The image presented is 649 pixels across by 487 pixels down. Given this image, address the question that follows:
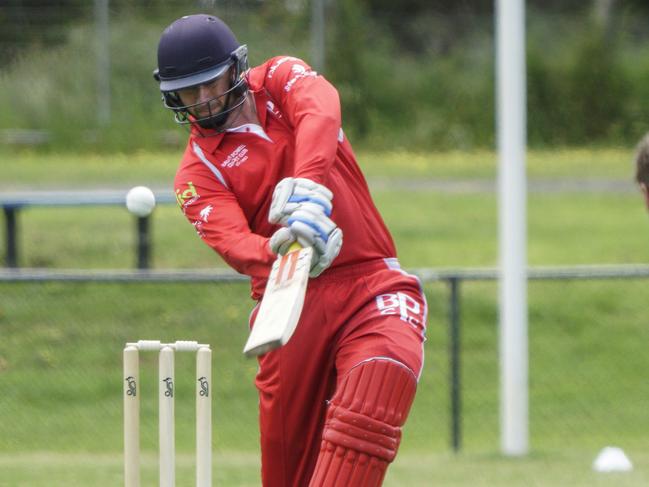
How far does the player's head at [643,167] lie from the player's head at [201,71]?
115 centimetres

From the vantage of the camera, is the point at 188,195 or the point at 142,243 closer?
the point at 188,195

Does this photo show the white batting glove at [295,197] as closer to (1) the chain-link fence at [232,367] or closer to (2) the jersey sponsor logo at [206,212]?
(2) the jersey sponsor logo at [206,212]

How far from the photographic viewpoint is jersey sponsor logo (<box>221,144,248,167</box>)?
3.87 m

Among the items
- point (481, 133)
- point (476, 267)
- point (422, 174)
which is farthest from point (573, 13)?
point (476, 267)

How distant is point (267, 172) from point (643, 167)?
3.53 ft

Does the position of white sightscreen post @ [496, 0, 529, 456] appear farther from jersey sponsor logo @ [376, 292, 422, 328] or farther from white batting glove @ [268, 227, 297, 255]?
white batting glove @ [268, 227, 297, 255]

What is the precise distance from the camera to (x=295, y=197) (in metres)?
3.47

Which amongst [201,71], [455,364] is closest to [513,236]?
[455,364]

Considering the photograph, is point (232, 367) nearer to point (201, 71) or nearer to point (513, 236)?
point (513, 236)

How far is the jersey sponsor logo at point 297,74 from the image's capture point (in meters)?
3.90

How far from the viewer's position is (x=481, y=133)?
50.9 feet

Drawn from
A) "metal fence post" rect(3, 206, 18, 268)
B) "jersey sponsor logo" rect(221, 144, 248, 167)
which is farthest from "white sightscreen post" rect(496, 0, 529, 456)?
"metal fence post" rect(3, 206, 18, 268)

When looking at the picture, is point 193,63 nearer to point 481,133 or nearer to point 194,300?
point 194,300

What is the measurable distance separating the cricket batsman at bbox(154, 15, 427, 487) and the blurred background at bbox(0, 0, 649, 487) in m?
2.20
